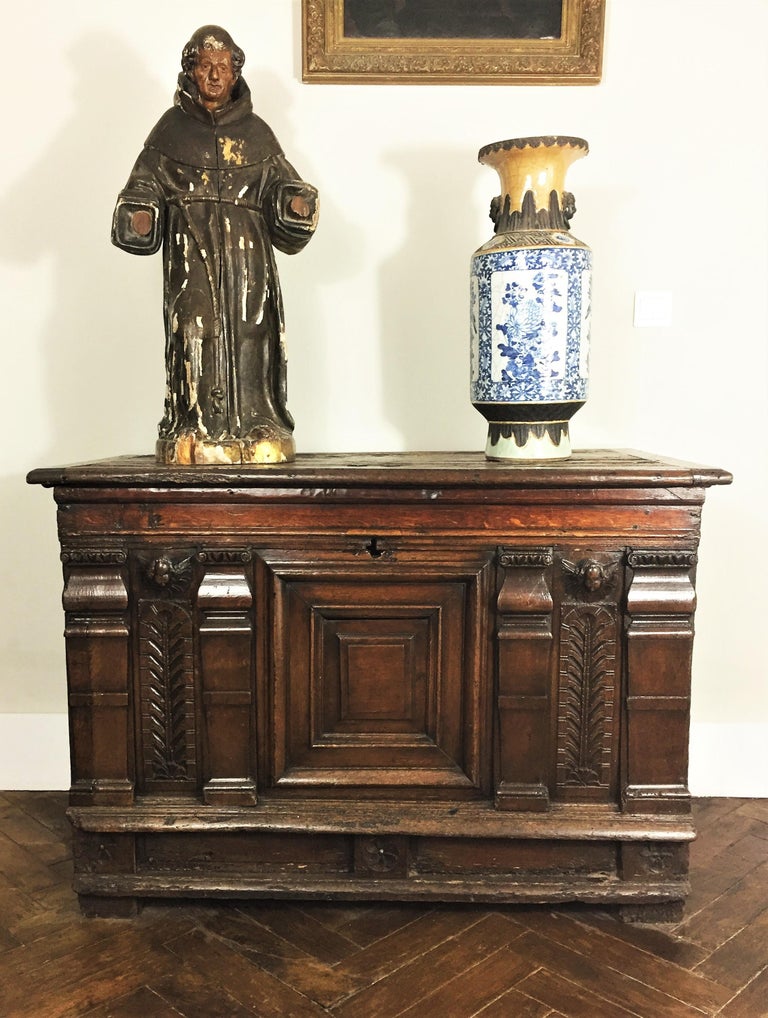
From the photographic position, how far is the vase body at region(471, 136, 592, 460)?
1.78 meters

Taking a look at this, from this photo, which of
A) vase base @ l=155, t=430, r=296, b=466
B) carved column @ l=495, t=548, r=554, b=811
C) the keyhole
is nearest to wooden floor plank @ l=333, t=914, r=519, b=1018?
carved column @ l=495, t=548, r=554, b=811

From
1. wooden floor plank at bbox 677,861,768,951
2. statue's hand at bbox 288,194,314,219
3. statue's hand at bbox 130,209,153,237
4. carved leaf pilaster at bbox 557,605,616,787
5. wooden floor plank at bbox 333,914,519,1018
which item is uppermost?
statue's hand at bbox 288,194,314,219

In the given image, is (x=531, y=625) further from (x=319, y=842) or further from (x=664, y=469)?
(x=319, y=842)

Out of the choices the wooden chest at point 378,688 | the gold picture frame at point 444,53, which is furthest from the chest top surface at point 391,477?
the gold picture frame at point 444,53

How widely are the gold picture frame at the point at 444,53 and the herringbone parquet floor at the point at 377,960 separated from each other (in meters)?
2.02

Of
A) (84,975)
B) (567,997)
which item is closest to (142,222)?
(84,975)

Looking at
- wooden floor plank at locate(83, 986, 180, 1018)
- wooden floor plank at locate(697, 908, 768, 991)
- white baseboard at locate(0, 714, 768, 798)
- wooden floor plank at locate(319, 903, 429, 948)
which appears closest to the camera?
wooden floor plank at locate(83, 986, 180, 1018)

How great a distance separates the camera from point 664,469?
1649 millimetres

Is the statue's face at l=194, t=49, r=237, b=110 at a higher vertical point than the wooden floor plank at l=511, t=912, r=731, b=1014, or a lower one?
higher

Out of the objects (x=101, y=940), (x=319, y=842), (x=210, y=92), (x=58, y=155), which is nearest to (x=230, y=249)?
(x=210, y=92)

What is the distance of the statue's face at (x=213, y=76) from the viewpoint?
1764mm

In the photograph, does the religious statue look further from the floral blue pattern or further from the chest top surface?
the floral blue pattern

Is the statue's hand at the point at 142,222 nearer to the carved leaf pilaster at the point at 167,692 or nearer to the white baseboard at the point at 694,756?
the carved leaf pilaster at the point at 167,692

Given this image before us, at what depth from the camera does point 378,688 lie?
1.75 metres
